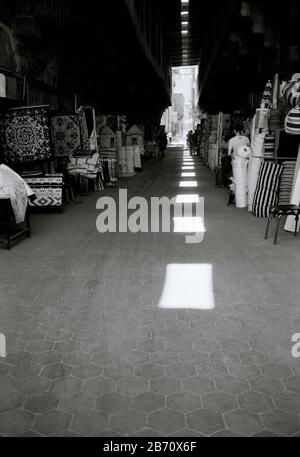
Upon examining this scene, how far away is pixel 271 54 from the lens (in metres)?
10.9

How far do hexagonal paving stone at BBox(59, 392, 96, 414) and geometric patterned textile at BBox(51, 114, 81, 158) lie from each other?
367 inches

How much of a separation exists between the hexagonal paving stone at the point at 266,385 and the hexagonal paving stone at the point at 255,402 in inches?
2.4

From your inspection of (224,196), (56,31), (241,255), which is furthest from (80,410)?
(56,31)

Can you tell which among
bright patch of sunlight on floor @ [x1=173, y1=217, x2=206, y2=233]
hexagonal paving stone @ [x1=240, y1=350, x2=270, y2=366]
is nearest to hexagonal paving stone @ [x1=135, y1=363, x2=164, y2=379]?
hexagonal paving stone @ [x1=240, y1=350, x2=270, y2=366]

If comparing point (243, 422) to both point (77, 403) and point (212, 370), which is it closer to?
point (212, 370)

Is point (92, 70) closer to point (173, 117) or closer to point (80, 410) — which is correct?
point (80, 410)

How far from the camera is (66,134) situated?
11.6 metres

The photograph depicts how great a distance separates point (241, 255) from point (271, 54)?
22.0 feet

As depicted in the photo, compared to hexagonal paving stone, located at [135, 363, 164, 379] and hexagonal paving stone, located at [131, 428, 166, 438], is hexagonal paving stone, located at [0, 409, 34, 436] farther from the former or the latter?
hexagonal paving stone, located at [135, 363, 164, 379]

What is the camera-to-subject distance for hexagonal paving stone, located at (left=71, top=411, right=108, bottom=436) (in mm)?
2583

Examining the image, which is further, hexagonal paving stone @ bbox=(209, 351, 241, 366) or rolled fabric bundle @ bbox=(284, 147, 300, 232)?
rolled fabric bundle @ bbox=(284, 147, 300, 232)

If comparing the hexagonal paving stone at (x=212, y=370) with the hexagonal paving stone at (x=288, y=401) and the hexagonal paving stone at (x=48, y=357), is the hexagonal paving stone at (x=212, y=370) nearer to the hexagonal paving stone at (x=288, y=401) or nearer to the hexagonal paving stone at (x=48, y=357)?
Result: the hexagonal paving stone at (x=288, y=401)

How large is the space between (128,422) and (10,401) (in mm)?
777

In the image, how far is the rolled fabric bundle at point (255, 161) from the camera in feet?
29.0
